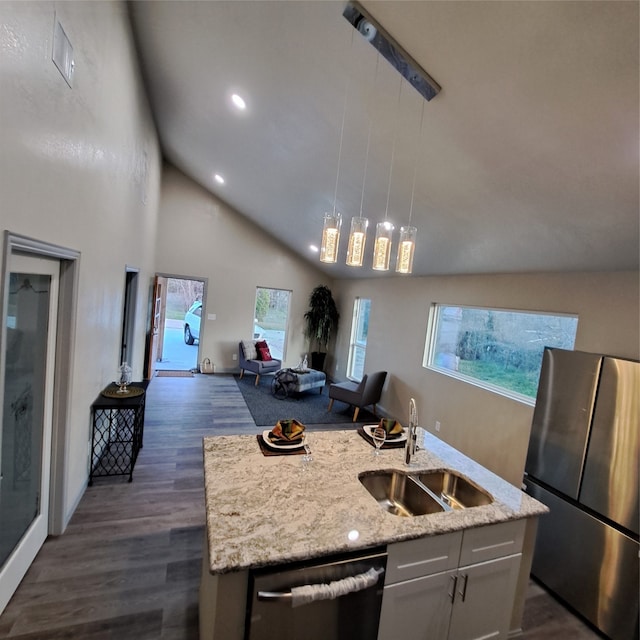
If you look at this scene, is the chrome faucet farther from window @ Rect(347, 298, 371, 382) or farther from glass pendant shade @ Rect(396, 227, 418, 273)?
window @ Rect(347, 298, 371, 382)

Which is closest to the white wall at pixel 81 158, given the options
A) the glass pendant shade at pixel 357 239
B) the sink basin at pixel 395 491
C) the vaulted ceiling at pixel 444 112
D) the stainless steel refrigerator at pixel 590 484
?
the vaulted ceiling at pixel 444 112

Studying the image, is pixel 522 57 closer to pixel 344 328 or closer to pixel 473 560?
pixel 473 560

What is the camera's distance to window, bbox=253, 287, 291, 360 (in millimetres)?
7742

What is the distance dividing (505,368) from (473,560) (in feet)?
8.76

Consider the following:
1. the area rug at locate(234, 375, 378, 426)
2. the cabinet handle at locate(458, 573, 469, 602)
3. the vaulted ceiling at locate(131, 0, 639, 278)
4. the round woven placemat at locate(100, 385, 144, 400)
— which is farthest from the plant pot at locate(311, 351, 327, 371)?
the cabinet handle at locate(458, 573, 469, 602)

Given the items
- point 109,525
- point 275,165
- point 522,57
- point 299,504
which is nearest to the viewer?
point 299,504

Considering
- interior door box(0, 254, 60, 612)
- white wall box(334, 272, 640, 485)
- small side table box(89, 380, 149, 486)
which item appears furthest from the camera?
small side table box(89, 380, 149, 486)

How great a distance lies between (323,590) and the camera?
124 centimetres

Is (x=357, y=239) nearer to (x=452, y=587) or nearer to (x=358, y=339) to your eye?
(x=452, y=587)

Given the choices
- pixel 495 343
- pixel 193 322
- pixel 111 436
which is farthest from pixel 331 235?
pixel 193 322

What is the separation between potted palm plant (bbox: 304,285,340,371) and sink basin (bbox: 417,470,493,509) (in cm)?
572

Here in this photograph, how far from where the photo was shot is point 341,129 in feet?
9.60

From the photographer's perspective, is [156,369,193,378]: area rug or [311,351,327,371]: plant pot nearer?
[156,369,193,378]: area rug

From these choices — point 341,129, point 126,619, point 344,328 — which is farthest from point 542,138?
point 344,328
